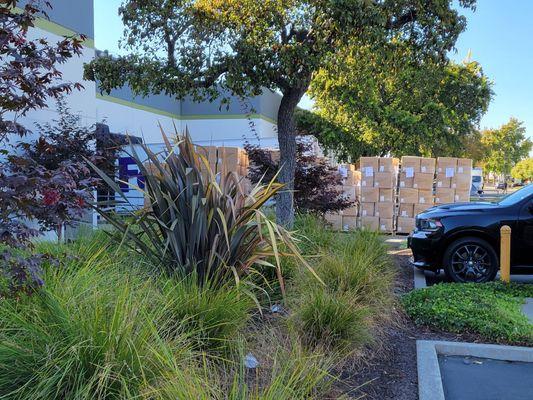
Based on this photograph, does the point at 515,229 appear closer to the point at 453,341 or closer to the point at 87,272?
the point at 453,341

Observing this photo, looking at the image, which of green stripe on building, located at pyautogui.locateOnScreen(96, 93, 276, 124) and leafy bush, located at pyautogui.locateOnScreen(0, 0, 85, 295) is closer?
leafy bush, located at pyautogui.locateOnScreen(0, 0, 85, 295)

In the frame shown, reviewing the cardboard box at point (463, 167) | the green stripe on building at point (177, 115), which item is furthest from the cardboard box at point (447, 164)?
the green stripe on building at point (177, 115)

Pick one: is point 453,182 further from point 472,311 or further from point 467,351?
point 467,351

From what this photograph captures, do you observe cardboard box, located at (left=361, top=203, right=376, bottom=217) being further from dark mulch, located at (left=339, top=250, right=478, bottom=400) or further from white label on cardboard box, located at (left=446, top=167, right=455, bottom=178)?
dark mulch, located at (left=339, top=250, right=478, bottom=400)

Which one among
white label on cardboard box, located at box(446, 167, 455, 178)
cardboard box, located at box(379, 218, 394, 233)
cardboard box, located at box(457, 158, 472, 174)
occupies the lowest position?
cardboard box, located at box(379, 218, 394, 233)

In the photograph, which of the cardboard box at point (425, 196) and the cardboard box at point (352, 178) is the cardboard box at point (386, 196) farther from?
the cardboard box at point (352, 178)

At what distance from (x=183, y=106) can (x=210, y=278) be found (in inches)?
1097

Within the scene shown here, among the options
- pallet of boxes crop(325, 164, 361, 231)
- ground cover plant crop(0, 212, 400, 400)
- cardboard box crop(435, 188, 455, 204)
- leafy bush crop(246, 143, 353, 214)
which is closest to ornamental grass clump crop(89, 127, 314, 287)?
ground cover plant crop(0, 212, 400, 400)

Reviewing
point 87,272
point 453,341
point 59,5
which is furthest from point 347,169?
point 87,272

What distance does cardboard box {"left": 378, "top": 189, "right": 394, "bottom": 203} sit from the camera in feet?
48.3

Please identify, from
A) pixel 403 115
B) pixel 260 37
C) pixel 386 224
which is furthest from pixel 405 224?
pixel 403 115

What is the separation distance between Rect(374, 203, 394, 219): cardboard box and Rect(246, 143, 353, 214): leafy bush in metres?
4.09

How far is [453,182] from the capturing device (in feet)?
48.6

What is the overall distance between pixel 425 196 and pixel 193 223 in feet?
37.2
